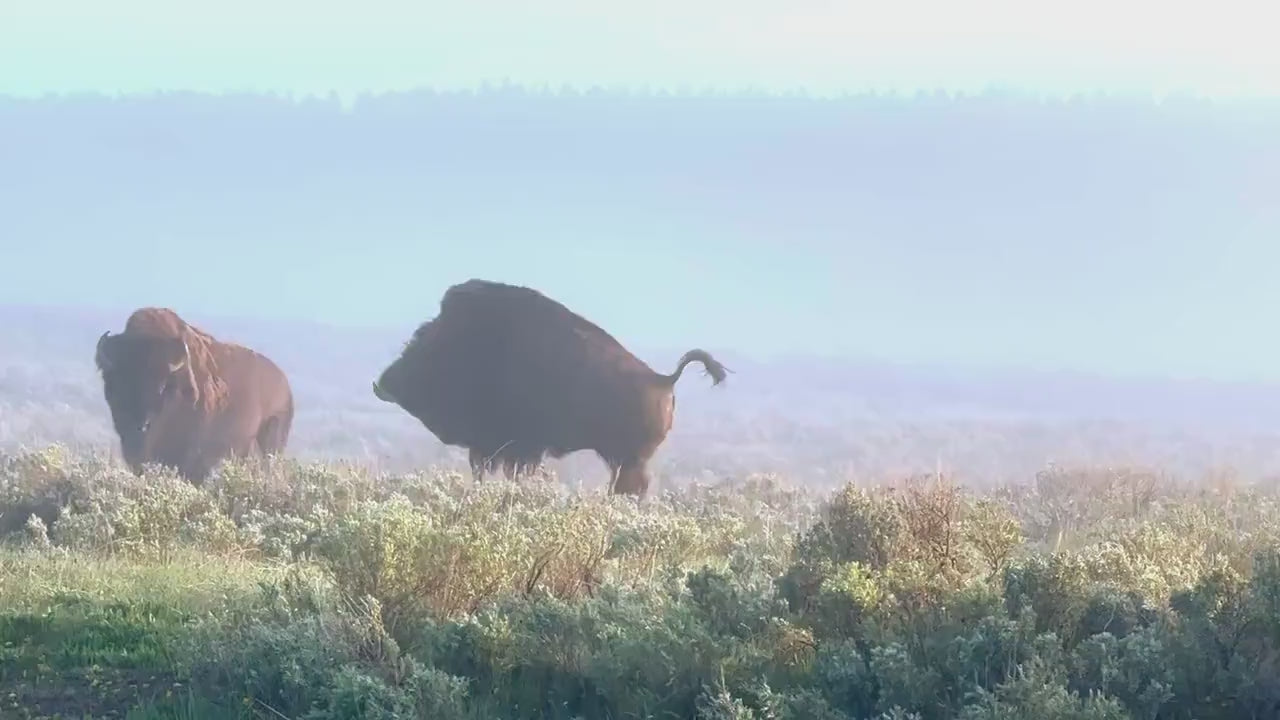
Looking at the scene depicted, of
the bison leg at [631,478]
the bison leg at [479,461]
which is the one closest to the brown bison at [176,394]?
the bison leg at [479,461]

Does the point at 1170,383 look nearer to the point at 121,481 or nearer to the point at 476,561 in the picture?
the point at 121,481

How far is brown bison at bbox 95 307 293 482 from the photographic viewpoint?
523 inches

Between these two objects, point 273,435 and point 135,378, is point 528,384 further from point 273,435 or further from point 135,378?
point 273,435

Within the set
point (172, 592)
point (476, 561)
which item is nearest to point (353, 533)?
point (476, 561)

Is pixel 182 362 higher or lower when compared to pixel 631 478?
higher

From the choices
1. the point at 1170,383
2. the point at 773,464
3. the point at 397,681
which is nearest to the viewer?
the point at 397,681

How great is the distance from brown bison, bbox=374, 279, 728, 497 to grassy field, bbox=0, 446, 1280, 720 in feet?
17.8

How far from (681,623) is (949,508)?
153 centimetres

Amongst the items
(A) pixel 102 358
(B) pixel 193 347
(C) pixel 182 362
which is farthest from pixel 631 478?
(A) pixel 102 358

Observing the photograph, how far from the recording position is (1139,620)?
17.5ft

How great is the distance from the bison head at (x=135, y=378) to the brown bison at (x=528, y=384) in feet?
6.74

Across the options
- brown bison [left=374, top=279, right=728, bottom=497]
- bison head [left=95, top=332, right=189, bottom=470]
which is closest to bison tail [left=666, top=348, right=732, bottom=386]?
brown bison [left=374, top=279, right=728, bottom=497]

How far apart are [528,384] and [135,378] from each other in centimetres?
363

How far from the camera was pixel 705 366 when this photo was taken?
43.6ft
